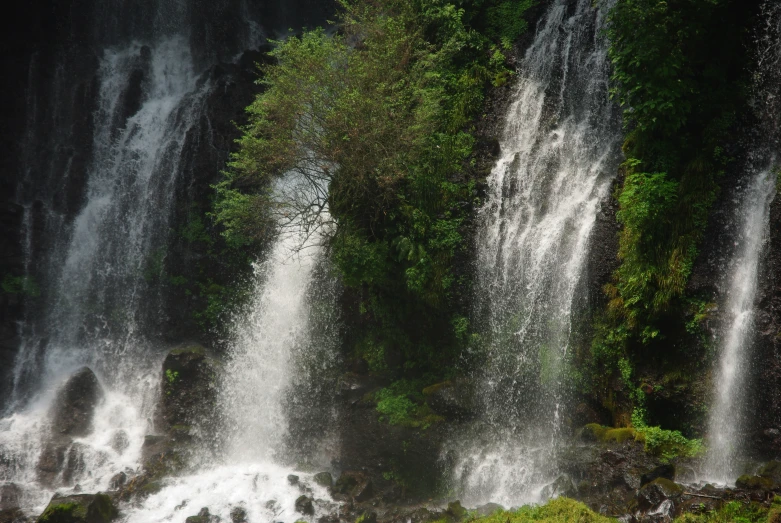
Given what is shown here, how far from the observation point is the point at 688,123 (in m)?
9.82

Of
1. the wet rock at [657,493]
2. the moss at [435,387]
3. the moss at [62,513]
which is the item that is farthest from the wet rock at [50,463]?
the wet rock at [657,493]

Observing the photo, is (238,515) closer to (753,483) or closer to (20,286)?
(753,483)

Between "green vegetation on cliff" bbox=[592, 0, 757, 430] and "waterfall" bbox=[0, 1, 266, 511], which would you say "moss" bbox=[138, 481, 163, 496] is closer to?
"waterfall" bbox=[0, 1, 266, 511]

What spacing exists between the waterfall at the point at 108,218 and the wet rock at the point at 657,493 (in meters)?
→ 11.4

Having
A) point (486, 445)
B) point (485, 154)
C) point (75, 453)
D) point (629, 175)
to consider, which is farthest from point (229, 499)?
point (629, 175)

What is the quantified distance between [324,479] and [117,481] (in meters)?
4.67

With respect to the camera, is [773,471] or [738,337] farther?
[738,337]

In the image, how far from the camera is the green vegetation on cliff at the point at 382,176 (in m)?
12.0

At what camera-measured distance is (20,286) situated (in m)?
16.7

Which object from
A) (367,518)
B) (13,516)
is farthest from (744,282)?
(13,516)

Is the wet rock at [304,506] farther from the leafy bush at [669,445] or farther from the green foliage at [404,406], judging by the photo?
the leafy bush at [669,445]

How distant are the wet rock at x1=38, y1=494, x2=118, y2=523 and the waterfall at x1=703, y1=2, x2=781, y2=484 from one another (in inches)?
423

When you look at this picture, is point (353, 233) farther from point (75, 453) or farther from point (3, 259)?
point (3, 259)

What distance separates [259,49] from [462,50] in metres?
7.67
